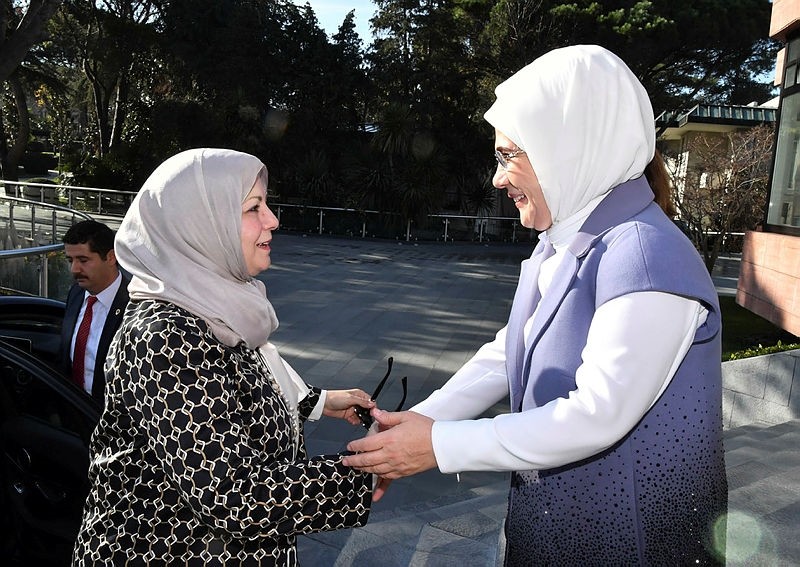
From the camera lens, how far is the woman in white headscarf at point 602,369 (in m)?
1.52

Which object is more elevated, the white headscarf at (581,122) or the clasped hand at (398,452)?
the white headscarf at (581,122)

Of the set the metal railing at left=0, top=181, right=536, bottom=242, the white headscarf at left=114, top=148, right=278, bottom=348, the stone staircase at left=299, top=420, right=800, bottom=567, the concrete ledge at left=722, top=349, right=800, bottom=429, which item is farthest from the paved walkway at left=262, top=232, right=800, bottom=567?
the metal railing at left=0, top=181, right=536, bottom=242

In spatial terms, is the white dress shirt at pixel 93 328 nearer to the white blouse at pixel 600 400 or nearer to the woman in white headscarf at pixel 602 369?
the woman in white headscarf at pixel 602 369

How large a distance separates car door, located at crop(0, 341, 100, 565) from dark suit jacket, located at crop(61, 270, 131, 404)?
64cm

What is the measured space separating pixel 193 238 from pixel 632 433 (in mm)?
1082

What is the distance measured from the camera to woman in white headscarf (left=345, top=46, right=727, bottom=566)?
1.52 meters

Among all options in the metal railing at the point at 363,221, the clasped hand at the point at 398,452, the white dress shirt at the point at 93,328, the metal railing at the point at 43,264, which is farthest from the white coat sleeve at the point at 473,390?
the metal railing at the point at 363,221

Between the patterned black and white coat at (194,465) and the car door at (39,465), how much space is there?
868 millimetres

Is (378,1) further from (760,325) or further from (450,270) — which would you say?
(760,325)

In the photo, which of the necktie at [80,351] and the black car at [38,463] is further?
the necktie at [80,351]

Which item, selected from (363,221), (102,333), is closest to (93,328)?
(102,333)

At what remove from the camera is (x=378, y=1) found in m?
29.8

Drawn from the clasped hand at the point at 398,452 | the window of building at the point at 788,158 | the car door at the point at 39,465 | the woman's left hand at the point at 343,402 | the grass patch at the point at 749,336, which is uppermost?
the window of building at the point at 788,158

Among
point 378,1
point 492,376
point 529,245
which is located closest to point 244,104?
point 378,1
